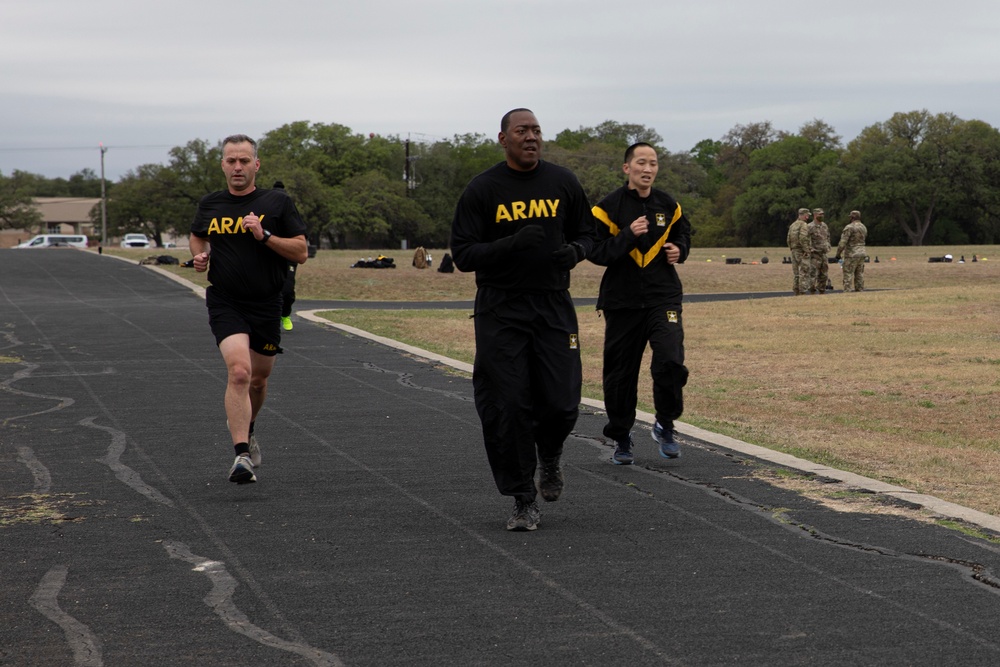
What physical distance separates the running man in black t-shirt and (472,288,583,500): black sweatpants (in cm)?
172

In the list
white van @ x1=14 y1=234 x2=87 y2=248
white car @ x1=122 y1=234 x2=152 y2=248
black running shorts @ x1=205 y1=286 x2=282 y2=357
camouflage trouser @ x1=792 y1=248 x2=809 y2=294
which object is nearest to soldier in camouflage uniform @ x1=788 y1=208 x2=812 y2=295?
camouflage trouser @ x1=792 y1=248 x2=809 y2=294

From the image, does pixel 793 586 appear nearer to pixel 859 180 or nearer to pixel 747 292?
pixel 747 292

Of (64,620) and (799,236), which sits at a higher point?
(799,236)

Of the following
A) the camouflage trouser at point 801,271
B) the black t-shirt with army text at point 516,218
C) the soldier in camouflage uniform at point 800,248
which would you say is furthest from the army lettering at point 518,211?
the camouflage trouser at point 801,271

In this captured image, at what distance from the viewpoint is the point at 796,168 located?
102 m

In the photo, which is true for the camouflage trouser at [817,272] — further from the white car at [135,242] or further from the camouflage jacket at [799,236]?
the white car at [135,242]

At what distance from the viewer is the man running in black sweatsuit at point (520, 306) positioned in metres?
6.18

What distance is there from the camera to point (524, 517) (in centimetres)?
615

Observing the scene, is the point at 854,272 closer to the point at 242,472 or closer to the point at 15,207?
the point at 242,472

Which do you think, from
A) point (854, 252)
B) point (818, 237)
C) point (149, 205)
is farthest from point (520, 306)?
point (149, 205)

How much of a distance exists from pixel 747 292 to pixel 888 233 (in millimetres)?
64592

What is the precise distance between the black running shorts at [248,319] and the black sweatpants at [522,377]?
1.83 m

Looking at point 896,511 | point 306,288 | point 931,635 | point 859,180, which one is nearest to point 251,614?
point 931,635

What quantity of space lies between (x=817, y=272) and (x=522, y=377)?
24.2m
